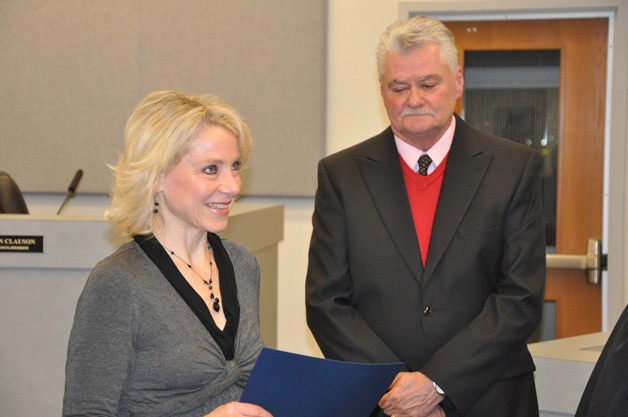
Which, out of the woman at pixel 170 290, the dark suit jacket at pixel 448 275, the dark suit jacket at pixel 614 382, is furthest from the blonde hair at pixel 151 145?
the dark suit jacket at pixel 614 382

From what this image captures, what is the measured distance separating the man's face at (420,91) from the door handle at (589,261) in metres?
2.41

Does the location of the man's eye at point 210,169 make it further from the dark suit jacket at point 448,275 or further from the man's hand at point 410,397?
the man's hand at point 410,397

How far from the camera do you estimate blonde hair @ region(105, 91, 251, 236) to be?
190 centimetres

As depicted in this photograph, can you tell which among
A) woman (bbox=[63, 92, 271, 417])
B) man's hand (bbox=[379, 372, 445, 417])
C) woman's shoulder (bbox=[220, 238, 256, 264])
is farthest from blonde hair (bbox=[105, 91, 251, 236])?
man's hand (bbox=[379, 372, 445, 417])

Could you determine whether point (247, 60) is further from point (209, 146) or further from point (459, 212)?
point (209, 146)

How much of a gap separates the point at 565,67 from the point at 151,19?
7.22 feet

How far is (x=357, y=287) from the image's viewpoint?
243 cm

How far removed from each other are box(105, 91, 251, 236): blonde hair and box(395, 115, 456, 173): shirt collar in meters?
0.67

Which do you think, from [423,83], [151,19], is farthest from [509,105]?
[423,83]

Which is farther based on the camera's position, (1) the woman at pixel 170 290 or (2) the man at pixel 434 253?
(2) the man at pixel 434 253

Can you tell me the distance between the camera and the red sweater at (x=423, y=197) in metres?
2.42

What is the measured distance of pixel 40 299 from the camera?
317 centimetres

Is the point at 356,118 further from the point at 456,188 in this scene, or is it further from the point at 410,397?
the point at 410,397

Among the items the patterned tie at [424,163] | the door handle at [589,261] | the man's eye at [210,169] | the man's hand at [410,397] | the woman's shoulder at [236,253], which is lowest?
the man's hand at [410,397]
